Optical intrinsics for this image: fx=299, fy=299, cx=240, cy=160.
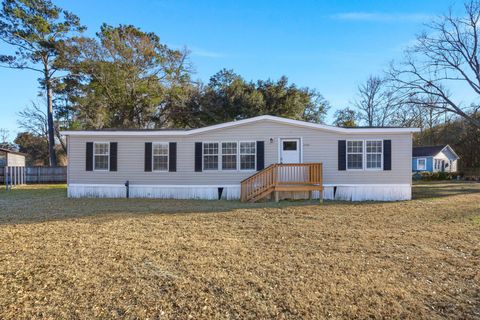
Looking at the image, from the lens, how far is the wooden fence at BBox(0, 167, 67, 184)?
21.6m

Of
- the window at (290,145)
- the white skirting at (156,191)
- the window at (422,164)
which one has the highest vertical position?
the window at (290,145)

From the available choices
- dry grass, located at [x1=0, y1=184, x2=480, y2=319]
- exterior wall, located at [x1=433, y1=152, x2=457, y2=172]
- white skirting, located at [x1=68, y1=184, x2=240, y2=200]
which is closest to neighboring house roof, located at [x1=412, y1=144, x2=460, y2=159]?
exterior wall, located at [x1=433, y1=152, x2=457, y2=172]

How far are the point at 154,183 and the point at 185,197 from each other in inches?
57.5

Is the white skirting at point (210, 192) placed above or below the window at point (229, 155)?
below

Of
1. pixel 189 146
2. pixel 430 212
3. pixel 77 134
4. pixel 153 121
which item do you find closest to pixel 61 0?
pixel 153 121

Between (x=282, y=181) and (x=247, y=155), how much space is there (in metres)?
1.85

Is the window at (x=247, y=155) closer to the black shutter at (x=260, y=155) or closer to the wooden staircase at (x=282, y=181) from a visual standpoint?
the black shutter at (x=260, y=155)

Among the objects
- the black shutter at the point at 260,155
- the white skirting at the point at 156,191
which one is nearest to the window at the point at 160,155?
the white skirting at the point at 156,191

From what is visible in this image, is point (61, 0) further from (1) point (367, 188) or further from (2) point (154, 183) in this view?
(1) point (367, 188)

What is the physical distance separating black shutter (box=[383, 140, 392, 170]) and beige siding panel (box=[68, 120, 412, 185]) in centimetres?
17

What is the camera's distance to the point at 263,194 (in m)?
11.4

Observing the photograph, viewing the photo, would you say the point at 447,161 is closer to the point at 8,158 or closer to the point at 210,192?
the point at 210,192

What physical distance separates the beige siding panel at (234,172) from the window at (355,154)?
246 mm

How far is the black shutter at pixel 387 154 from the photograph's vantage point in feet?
39.0
